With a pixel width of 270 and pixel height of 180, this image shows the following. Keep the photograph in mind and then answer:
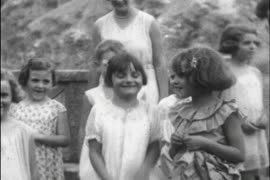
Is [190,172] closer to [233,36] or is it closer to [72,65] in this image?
[233,36]

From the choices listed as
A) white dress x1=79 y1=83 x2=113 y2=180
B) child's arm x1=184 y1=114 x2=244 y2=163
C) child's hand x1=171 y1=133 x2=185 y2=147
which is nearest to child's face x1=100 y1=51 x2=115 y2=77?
white dress x1=79 y1=83 x2=113 y2=180

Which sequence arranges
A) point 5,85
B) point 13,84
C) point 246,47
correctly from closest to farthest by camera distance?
point 5,85 < point 13,84 < point 246,47

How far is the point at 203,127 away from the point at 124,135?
70cm

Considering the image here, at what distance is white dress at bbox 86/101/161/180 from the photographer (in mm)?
4176

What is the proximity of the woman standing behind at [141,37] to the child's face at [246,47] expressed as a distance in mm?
593

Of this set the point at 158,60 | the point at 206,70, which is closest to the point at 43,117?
the point at 158,60

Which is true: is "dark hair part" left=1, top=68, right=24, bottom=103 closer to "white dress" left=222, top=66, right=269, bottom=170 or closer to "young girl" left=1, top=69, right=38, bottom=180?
"young girl" left=1, top=69, right=38, bottom=180

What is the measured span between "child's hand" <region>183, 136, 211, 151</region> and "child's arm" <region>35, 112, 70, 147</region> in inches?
57.0

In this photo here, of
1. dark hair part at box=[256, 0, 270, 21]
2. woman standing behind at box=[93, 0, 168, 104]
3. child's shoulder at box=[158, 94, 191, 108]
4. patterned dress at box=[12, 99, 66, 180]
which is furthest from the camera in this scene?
woman standing behind at box=[93, 0, 168, 104]

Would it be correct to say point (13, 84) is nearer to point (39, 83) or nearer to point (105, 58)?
point (39, 83)

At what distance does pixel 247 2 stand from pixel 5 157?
3.98 m

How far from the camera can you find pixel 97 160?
13.6ft

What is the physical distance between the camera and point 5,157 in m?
4.08

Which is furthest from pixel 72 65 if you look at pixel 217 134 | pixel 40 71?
pixel 217 134
